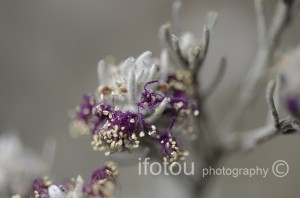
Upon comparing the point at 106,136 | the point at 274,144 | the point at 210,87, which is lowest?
the point at 106,136

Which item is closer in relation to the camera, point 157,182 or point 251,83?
point 251,83

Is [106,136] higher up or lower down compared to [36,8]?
lower down

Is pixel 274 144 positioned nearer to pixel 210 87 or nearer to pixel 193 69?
pixel 210 87

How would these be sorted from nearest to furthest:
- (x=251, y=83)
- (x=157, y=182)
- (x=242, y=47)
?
(x=251, y=83) < (x=157, y=182) < (x=242, y=47)

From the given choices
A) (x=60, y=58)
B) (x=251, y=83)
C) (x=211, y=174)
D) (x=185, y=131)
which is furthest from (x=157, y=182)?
(x=60, y=58)

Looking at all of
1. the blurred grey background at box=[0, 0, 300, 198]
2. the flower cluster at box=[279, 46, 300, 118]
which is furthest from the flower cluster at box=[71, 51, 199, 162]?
the blurred grey background at box=[0, 0, 300, 198]

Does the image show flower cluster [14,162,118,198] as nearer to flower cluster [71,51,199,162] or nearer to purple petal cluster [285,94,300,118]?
flower cluster [71,51,199,162]

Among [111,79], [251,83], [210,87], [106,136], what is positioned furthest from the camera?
[251,83]
